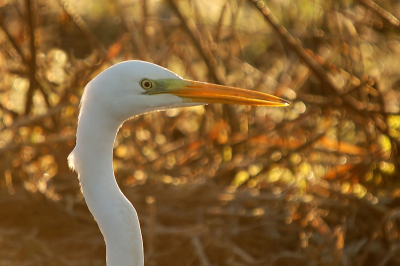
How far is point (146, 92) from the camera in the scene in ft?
4.96

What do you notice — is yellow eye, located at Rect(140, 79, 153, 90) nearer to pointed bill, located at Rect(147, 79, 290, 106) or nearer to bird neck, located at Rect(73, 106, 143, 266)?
pointed bill, located at Rect(147, 79, 290, 106)

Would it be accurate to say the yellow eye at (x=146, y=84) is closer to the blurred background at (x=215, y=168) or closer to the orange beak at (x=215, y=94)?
the orange beak at (x=215, y=94)

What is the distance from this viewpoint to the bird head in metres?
1.43

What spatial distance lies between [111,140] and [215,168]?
1680 millimetres

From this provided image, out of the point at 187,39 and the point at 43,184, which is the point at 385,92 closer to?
the point at 187,39

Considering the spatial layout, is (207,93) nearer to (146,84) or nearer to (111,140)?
(146,84)

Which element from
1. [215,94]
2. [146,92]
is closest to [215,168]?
[215,94]

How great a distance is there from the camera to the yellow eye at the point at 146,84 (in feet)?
4.91

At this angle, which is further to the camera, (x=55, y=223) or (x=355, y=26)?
(x=355, y=26)

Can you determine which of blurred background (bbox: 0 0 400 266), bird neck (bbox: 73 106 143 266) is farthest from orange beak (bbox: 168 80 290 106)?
blurred background (bbox: 0 0 400 266)

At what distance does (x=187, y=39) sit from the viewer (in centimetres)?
369

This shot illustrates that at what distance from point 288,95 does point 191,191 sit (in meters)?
0.79

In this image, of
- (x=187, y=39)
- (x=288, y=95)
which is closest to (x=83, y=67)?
(x=187, y=39)

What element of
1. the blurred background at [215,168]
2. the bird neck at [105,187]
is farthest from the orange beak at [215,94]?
the blurred background at [215,168]
